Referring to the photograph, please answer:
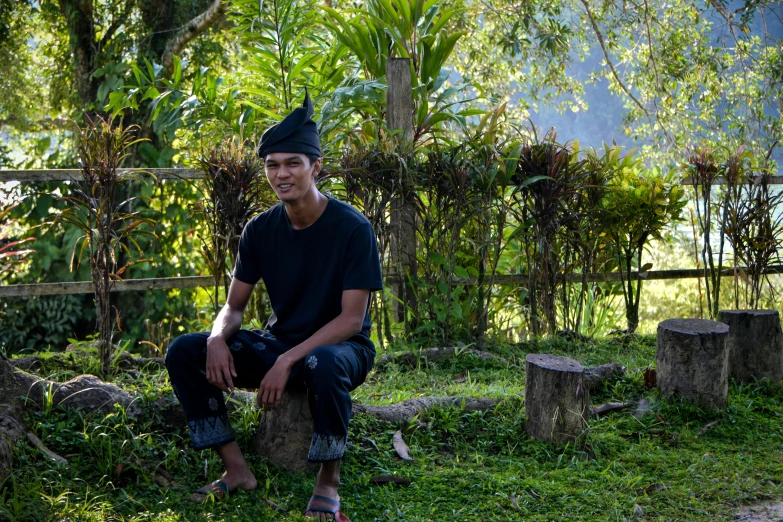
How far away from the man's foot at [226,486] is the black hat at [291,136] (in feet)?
4.36

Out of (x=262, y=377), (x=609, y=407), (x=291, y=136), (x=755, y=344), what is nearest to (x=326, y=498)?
(x=262, y=377)

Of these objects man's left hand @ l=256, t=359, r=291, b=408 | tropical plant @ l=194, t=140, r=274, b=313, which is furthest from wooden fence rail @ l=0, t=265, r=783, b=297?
man's left hand @ l=256, t=359, r=291, b=408

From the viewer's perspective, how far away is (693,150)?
21.9 feet

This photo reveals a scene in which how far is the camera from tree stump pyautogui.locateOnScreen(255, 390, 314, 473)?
3.47 metres

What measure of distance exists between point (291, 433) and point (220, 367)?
1.68ft

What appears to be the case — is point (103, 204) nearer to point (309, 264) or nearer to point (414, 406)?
point (309, 264)

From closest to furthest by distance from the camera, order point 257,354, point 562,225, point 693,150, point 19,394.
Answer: point 257,354, point 19,394, point 562,225, point 693,150

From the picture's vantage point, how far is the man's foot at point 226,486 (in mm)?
3205

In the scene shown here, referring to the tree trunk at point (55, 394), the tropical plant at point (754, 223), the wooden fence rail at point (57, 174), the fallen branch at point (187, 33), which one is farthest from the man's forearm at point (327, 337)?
the fallen branch at point (187, 33)

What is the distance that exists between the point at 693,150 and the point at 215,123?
4030 mm

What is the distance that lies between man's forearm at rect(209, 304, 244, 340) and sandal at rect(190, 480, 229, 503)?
597 mm

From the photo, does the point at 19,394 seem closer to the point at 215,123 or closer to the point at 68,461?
the point at 68,461

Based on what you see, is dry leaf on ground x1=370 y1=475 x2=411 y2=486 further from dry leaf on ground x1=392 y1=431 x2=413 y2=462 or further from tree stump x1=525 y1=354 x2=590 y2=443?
tree stump x1=525 y1=354 x2=590 y2=443

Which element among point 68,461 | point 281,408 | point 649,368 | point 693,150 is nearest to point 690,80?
point 693,150
